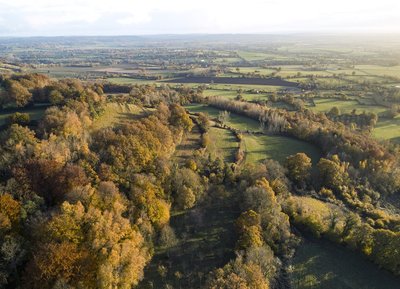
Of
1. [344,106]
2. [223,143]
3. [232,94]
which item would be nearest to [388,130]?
[344,106]

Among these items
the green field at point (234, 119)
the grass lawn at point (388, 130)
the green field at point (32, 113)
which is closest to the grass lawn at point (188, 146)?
the green field at point (234, 119)

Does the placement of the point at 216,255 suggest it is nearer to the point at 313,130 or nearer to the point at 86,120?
the point at 86,120

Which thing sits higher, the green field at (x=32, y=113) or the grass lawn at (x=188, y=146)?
Result: the green field at (x=32, y=113)

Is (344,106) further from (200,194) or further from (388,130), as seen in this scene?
(200,194)

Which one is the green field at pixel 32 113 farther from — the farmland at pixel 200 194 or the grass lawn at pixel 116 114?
the grass lawn at pixel 116 114

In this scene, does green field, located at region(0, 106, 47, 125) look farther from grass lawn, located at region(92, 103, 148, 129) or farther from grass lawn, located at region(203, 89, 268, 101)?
grass lawn, located at region(203, 89, 268, 101)

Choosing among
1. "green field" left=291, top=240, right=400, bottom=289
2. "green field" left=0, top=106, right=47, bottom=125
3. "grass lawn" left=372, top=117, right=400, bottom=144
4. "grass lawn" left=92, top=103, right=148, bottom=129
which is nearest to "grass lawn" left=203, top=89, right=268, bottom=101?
"grass lawn" left=372, top=117, right=400, bottom=144
